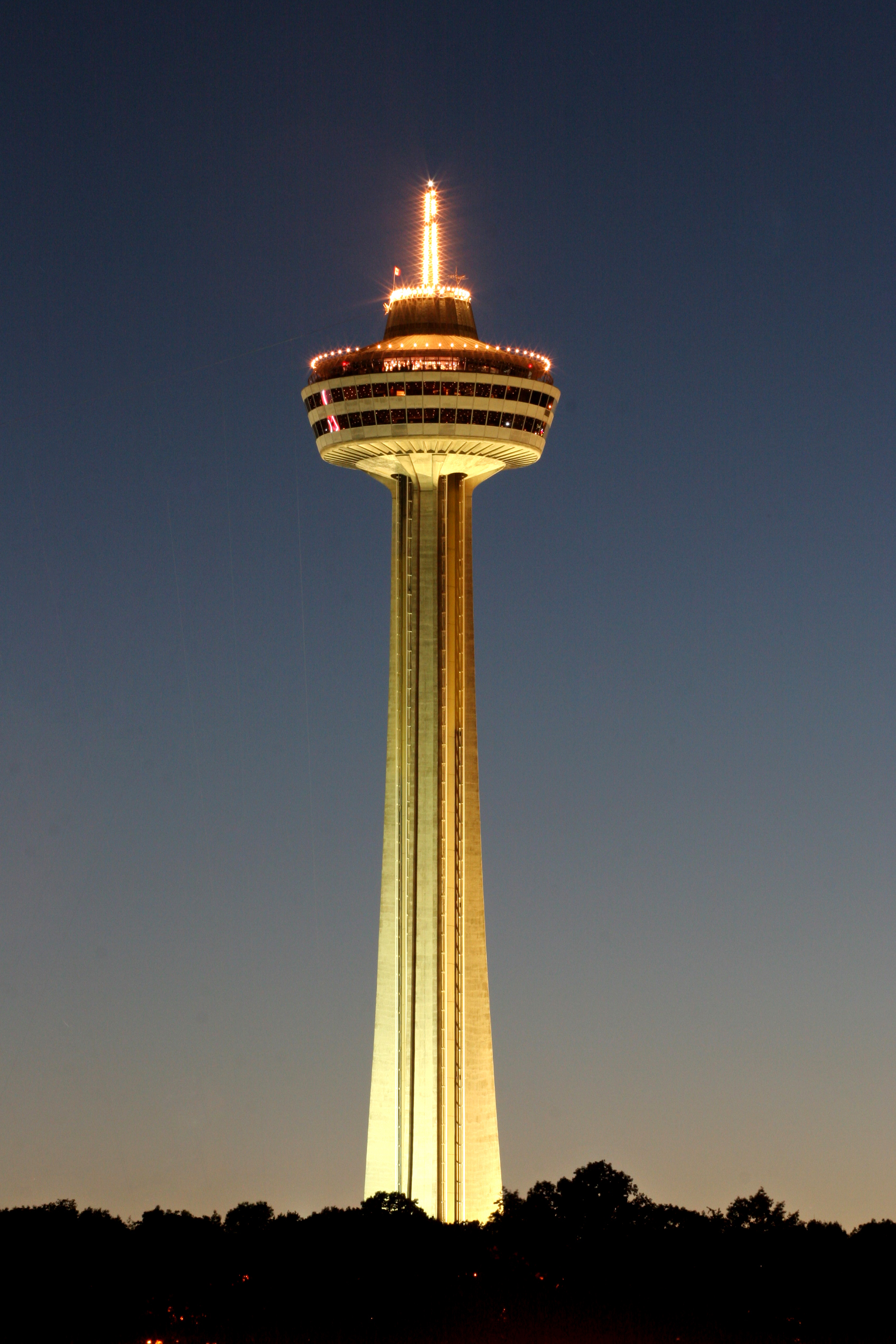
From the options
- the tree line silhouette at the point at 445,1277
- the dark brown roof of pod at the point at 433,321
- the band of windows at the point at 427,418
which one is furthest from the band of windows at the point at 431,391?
the tree line silhouette at the point at 445,1277

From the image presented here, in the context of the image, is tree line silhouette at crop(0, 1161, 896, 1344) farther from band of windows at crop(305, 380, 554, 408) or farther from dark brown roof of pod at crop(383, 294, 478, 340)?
dark brown roof of pod at crop(383, 294, 478, 340)

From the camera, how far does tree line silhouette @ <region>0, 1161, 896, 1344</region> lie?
160375 millimetres

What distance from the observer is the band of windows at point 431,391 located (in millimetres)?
192875

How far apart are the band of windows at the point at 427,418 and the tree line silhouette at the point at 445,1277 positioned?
53.3 metres

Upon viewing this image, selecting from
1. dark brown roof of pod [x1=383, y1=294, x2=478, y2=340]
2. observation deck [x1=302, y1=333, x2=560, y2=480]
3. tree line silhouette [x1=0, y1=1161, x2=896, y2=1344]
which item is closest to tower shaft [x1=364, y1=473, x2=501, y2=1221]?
observation deck [x1=302, y1=333, x2=560, y2=480]

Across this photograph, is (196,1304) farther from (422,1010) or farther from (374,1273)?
(422,1010)

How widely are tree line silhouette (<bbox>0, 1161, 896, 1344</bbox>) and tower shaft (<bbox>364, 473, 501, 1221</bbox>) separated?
46.8 feet

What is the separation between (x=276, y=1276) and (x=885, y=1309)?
1398 inches

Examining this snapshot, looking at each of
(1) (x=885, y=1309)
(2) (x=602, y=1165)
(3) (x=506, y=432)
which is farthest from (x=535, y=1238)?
(3) (x=506, y=432)

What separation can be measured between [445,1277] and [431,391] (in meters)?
61.0

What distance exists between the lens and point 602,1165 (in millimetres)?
183875

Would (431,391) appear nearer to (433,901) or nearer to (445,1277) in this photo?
(433,901)

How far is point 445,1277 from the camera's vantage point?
16588cm

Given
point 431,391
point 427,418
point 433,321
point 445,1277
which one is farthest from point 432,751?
point 445,1277
